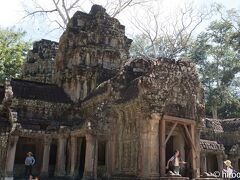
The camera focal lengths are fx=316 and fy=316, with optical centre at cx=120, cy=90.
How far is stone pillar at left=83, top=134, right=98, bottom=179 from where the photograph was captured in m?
17.0

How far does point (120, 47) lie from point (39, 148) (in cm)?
1020

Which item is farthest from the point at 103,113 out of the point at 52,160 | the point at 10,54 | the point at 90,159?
the point at 10,54

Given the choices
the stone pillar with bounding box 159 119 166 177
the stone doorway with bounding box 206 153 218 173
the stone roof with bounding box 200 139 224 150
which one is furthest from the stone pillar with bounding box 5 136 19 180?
the stone doorway with bounding box 206 153 218 173

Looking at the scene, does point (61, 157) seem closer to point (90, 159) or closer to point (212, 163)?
point (90, 159)

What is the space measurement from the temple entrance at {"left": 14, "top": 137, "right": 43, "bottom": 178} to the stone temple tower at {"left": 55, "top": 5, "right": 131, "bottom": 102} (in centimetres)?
435

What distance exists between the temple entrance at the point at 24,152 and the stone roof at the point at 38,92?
122 inches

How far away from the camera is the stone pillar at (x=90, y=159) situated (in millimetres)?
17000

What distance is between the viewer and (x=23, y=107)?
21.3m

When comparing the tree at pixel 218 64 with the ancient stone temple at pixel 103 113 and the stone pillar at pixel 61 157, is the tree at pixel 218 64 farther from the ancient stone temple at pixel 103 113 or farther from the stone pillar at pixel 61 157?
the stone pillar at pixel 61 157

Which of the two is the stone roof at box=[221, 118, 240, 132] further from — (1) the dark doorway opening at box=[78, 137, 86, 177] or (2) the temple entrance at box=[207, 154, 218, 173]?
(1) the dark doorway opening at box=[78, 137, 86, 177]

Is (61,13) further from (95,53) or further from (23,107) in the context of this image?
(23,107)

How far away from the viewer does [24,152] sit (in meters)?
22.5

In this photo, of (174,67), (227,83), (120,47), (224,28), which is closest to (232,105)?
(227,83)

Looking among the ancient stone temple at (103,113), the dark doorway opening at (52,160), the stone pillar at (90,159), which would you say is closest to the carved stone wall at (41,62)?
the ancient stone temple at (103,113)
